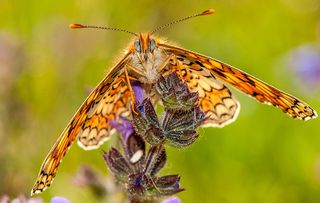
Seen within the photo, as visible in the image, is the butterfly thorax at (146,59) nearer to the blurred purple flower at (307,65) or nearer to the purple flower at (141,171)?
the purple flower at (141,171)

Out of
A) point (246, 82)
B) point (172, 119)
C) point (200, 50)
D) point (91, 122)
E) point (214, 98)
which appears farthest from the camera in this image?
point (200, 50)

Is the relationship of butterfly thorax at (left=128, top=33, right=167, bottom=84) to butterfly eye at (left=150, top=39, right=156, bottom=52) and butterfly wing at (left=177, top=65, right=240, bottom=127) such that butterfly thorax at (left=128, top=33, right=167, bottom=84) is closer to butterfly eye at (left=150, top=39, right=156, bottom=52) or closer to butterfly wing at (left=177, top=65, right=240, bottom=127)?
butterfly eye at (left=150, top=39, right=156, bottom=52)

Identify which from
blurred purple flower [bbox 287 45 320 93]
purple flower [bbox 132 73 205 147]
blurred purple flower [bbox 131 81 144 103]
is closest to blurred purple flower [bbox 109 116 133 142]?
blurred purple flower [bbox 131 81 144 103]

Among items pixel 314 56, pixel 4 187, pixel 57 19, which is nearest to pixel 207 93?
pixel 4 187

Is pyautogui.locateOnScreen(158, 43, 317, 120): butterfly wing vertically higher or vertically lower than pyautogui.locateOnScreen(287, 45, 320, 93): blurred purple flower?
lower

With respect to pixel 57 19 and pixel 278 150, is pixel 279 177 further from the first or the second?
pixel 57 19

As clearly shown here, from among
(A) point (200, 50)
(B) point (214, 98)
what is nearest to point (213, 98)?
(B) point (214, 98)

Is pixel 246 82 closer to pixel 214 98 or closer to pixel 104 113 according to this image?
pixel 214 98
